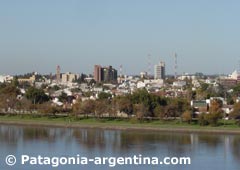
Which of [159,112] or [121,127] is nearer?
[121,127]

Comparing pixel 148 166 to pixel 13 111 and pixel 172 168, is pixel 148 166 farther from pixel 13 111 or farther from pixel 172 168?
pixel 13 111

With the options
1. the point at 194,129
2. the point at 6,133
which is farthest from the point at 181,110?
the point at 6,133

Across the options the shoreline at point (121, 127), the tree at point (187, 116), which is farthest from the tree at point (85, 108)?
the tree at point (187, 116)

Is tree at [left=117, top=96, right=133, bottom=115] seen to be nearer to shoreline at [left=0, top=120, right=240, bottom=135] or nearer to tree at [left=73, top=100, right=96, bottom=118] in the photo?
tree at [left=73, top=100, right=96, bottom=118]

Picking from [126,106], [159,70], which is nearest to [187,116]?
[126,106]

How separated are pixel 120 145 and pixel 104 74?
1407 inches

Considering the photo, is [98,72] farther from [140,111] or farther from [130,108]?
[140,111]

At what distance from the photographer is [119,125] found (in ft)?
49.8

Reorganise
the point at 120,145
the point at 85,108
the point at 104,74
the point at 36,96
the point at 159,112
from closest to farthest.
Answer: the point at 120,145
the point at 159,112
the point at 85,108
the point at 36,96
the point at 104,74

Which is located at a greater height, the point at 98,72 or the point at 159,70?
the point at 159,70

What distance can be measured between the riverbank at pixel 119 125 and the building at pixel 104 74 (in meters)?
28.9

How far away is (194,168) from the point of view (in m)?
9.13

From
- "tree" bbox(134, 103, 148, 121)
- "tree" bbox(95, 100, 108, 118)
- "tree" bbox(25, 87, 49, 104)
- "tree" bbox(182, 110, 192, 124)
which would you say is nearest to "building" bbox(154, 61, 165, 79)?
"tree" bbox(25, 87, 49, 104)

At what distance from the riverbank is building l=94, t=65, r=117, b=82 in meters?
28.9
